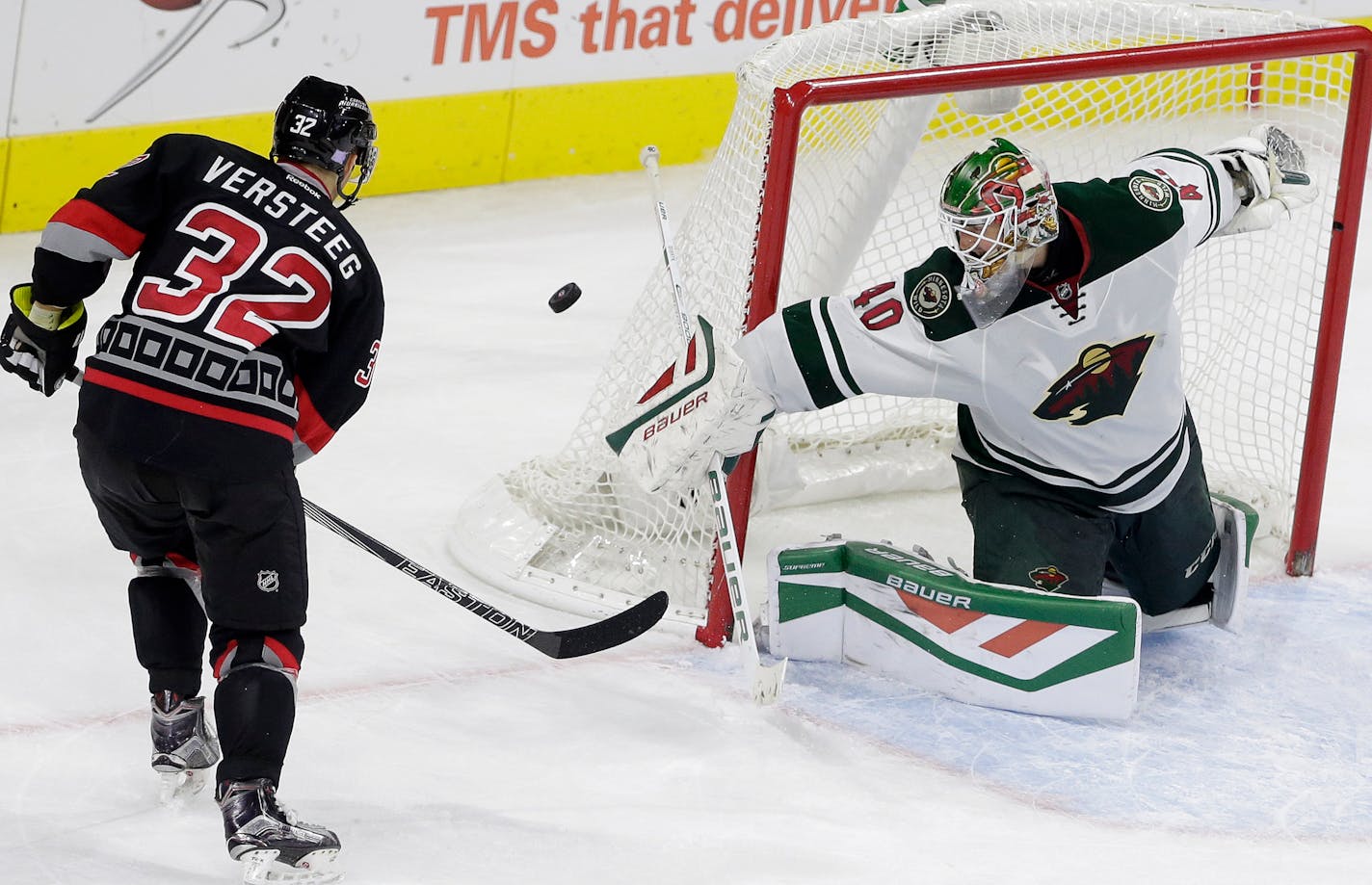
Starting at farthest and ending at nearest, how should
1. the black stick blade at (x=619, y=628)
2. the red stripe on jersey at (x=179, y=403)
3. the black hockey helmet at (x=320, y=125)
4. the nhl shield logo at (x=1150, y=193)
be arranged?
the black stick blade at (x=619, y=628), the nhl shield logo at (x=1150, y=193), the black hockey helmet at (x=320, y=125), the red stripe on jersey at (x=179, y=403)

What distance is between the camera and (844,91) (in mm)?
2492

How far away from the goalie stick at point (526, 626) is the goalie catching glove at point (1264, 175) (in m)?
1.10

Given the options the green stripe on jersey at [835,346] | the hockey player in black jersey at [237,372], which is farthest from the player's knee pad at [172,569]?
the green stripe on jersey at [835,346]

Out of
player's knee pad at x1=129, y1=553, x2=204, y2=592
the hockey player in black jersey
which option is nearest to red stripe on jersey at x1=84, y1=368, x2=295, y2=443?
the hockey player in black jersey

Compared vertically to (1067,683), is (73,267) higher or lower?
higher

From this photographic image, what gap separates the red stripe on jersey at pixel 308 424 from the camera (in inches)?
83.7

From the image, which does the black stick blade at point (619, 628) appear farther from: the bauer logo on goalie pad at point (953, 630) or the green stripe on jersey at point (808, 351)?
the green stripe on jersey at point (808, 351)

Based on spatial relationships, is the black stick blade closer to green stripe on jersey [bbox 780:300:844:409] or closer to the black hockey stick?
the black hockey stick

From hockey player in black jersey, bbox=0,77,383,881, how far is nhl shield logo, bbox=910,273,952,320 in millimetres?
771

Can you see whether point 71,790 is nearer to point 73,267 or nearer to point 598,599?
point 73,267

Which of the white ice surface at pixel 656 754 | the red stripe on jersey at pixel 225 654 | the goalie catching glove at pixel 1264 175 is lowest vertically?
the white ice surface at pixel 656 754

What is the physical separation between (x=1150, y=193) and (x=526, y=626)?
115cm

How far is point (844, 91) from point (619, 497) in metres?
0.88

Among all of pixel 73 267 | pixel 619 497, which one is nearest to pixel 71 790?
pixel 73 267
